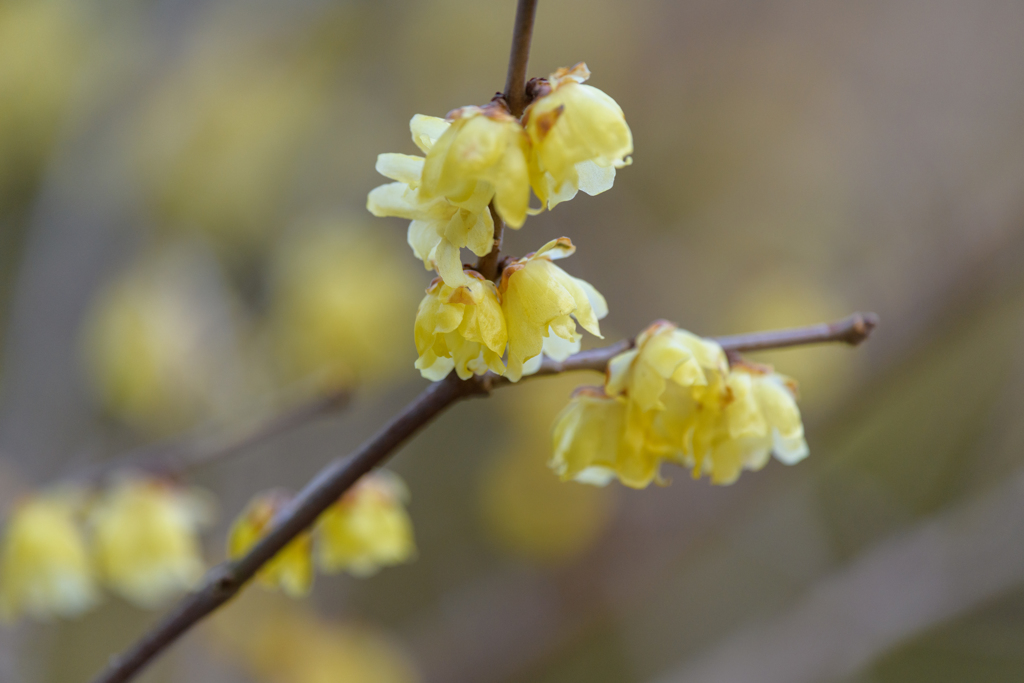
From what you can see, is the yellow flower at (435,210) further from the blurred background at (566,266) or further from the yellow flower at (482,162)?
the blurred background at (566,266)

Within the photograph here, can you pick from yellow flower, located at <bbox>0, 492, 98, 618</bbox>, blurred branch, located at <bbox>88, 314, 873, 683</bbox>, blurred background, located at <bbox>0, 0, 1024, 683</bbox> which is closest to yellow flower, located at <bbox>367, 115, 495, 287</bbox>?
blurred branch, located at <bbox>88, 314, 873, 683</bbox>

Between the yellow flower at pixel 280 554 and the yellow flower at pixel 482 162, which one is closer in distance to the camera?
the yellow flower at pixel 482 162

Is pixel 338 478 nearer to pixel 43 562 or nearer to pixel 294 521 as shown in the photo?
pixel 294 521

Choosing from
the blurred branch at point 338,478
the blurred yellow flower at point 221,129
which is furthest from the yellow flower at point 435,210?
the blurred yellow flower at point 221,129

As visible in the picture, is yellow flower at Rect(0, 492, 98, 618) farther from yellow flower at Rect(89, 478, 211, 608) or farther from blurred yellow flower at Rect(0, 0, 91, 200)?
blurred yellow flower at Rect(0, 0, 91, 200)

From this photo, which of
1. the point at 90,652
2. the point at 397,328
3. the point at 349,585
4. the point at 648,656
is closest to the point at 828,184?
the point at 397,328
